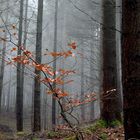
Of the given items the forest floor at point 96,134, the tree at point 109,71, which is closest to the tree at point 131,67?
the forest floor at point 96,134

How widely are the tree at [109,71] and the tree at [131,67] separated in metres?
3.31

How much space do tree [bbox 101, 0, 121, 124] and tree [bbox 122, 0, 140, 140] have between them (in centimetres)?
331

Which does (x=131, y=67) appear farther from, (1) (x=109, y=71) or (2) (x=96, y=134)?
(1) (x=109, y=71)

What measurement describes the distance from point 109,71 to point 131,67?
147 inches

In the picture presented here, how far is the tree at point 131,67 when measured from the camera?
3670 millimetres

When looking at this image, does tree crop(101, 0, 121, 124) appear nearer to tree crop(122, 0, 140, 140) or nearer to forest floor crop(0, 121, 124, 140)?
forest floor crop(0, 121, 124, 140)

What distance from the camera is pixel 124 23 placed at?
389cm

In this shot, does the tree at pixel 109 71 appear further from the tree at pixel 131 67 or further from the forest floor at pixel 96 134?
the tree at pixel 131 67

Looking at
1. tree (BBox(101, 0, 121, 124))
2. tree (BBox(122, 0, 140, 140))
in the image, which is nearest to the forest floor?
tree (BBox(101, 0, 121, 124))

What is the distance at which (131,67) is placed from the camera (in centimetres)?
375

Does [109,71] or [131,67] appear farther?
[109,71]

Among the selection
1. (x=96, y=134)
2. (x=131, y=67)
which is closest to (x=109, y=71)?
(x=96, y=134)

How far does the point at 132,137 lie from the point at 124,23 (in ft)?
5.00

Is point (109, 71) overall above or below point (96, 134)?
above
